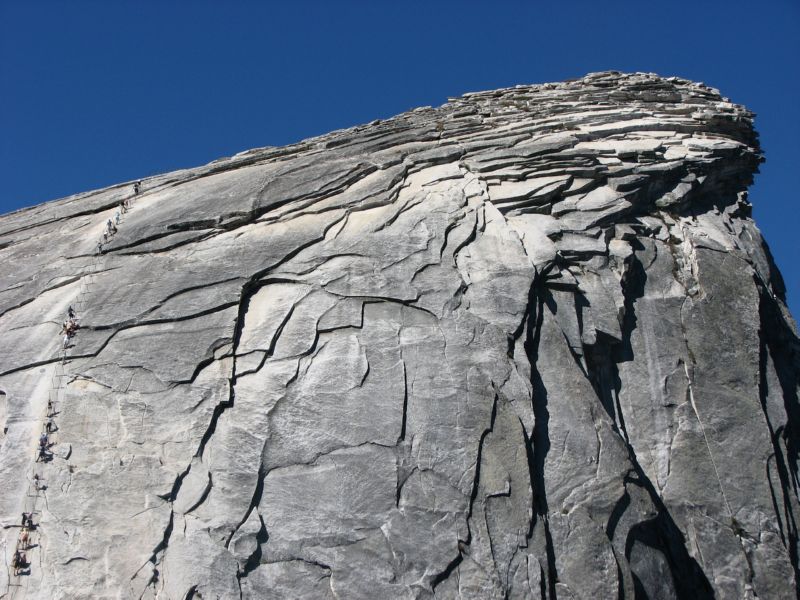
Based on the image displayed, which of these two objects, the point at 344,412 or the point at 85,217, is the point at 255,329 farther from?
the point at 85,217

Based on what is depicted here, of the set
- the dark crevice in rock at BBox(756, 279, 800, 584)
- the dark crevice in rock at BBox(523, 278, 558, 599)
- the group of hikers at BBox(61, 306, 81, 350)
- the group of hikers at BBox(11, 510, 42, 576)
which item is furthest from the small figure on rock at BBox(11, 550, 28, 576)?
the dark crevice in rock at BBox(756, 279, 800, 584)

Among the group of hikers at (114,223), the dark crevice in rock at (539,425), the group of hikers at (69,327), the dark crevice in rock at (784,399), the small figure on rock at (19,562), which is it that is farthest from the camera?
the group of hikers at (114,223)

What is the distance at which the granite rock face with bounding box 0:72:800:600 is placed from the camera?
1140cm

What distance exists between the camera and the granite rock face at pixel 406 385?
37.4 ft

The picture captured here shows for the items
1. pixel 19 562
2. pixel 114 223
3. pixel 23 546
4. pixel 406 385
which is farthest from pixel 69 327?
pixel 406 385

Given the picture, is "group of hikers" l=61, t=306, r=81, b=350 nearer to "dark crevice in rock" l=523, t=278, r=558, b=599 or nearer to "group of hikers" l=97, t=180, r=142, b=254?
"group of hikers" l=97, t=180, r=142, b=254

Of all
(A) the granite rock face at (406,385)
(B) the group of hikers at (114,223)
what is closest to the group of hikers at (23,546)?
(A) the granite rock face at (406,385)

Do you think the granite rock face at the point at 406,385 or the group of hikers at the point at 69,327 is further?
the group of hikers at the point at 69,327

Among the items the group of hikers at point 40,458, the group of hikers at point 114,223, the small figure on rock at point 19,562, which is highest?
the group of hikers at point 114,223

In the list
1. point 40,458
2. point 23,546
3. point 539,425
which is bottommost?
point 23,546

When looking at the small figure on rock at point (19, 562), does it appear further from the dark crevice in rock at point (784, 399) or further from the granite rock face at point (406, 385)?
the dark crevice in rock at point (784, 399)

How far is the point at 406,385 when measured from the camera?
12.6m

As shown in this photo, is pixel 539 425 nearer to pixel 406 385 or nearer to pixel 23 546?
pixel 406 385

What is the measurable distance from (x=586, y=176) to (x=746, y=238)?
4.15 metres
